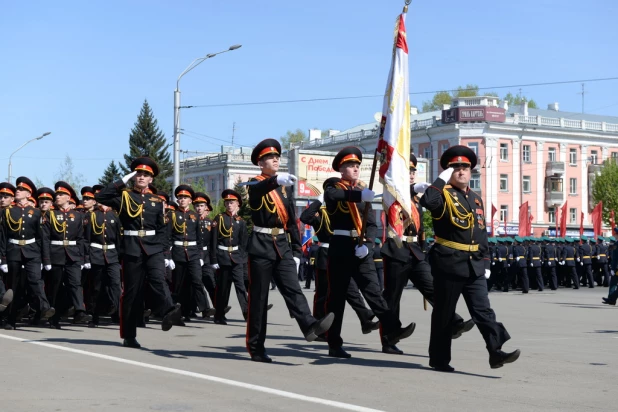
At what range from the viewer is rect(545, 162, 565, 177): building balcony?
3216 inches

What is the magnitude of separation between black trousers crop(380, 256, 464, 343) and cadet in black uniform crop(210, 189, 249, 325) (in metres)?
4.76

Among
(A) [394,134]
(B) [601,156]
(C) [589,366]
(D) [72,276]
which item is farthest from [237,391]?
(B) [601,156]

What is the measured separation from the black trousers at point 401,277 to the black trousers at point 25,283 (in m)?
5.48

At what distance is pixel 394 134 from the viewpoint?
1002 centimetres

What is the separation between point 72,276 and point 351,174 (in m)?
6.19

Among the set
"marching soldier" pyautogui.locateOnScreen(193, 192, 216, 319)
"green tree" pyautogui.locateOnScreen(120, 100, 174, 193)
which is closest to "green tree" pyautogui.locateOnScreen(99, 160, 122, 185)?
"green tree" pyautogui.locateOnScreen(120, 100, 174, 193)

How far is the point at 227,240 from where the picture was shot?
16.1 meters

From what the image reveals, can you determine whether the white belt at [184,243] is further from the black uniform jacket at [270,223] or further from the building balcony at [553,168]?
the building balcony at [553,168]

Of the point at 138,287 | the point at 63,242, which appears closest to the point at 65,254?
the point at 63,242

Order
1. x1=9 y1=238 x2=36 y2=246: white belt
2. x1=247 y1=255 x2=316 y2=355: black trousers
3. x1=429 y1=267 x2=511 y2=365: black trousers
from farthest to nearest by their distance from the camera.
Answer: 1. x1=9 y1=238 x2=36 y2=246: white belt
2. x1=247 y1=255 x2=316 y2=355: black trousers
3. x1=429 y1=267 x2=511 y2=365: black trousers

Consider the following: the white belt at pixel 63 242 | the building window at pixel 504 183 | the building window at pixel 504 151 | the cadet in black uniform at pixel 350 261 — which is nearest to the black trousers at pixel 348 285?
the cadet in black uniform at pixel 350 261

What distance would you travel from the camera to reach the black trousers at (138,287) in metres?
11.7

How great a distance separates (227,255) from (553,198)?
69063 millimetres

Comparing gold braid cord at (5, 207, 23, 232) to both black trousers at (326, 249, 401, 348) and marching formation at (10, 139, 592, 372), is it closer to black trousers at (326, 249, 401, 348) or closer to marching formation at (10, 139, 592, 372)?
marching formation at (10, 139, 592, 372)
